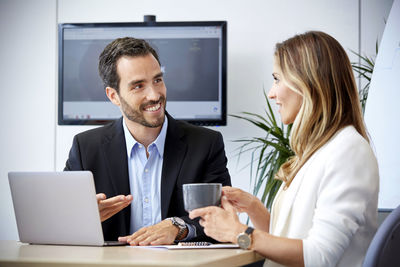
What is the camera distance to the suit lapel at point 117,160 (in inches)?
94.8

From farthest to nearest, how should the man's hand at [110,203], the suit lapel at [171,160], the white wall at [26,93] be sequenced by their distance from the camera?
the white wall at [26,93] < the suit lapel at [171,160] < the man's hand at [110,203]

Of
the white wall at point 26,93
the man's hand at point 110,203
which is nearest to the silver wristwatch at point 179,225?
the man's hand at point 110,203

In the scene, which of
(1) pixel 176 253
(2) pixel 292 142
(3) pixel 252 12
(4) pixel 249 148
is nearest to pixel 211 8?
(3) pixel 252 12

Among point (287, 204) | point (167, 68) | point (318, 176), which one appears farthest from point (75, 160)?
point (167, 68)

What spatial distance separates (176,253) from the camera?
1.46 metres

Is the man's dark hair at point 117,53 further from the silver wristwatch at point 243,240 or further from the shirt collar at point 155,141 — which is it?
the silver wristwatch at point 243,240

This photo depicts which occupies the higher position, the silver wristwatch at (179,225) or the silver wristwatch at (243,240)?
the silver wristwatch at (243,240)

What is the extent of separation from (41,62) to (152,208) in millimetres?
2149

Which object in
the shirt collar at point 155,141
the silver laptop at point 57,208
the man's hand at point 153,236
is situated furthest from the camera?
the shirt collar at point 155,141

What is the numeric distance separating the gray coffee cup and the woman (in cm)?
2

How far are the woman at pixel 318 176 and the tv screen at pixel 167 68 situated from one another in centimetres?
190

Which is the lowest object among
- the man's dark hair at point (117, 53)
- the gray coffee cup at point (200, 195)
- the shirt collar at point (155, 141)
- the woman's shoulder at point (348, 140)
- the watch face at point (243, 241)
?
the watch face at point (243, 241)

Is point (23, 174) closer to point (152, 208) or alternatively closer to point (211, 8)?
point (152, 208)

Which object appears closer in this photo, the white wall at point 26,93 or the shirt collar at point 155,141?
the shirt collar at point 155,141
